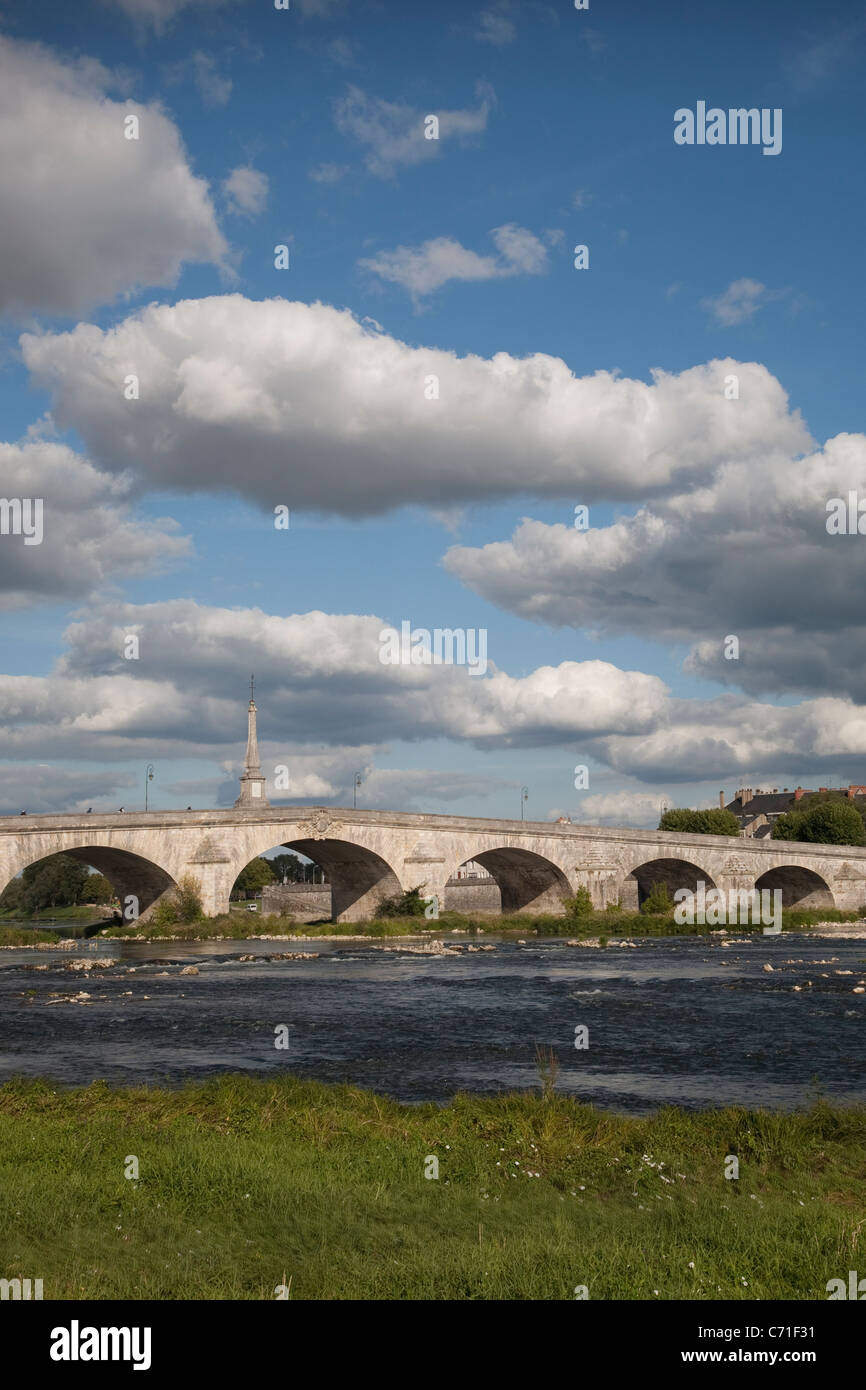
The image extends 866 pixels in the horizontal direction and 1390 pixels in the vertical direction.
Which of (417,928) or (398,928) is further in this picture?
(417,928)

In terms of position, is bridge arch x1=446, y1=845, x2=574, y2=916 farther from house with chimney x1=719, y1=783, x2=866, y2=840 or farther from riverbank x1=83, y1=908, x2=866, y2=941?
house with chimney x1=719, y1=783, x2=866, y2=840

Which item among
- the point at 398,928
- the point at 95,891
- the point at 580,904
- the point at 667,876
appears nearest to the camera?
the point at 398,928

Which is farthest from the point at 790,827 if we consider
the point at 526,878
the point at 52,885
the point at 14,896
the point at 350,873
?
the point at 14,896

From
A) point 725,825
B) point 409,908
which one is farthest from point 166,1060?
point 725,825

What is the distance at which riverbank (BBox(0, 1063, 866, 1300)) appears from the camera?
796cm

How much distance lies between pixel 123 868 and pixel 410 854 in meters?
17.3

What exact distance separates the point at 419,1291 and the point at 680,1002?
2328 centimetres

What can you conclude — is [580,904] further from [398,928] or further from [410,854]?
[398,928]

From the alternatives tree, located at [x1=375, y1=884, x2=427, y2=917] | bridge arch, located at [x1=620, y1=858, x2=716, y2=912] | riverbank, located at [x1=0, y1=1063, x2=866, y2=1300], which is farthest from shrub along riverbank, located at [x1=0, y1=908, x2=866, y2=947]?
riverbank, located at [x1=0, y1=1063, x2=866, y2=1300]

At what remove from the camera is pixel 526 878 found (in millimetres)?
77750

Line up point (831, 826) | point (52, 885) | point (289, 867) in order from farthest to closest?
point (289, 867) < point (52, 885) < point (831, 826)

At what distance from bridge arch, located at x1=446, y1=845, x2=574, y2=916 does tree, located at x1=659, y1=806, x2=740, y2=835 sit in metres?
31.3

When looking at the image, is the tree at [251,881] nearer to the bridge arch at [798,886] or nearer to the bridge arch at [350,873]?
the bridge arch at [350,873]

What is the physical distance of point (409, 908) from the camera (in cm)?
6650
